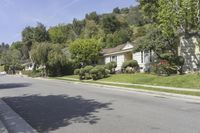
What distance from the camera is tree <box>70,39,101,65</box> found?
4984cm

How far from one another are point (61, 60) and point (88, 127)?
44.5 meters

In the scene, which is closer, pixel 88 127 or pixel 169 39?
pixel 88 127

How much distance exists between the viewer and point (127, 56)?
45.2 metres

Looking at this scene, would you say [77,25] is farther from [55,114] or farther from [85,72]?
[55,114]

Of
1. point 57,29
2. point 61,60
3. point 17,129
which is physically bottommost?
point 17,129

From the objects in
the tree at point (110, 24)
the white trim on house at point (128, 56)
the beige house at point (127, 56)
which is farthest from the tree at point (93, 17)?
the white trim on house at point (128, 56)

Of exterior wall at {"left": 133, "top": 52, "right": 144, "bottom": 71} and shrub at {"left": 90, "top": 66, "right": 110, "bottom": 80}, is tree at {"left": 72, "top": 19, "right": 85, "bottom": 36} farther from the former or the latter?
shrub at {"left": 90, "top": 66, "right": 110, "bottom": 80}

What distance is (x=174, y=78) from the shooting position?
27781 millimetres

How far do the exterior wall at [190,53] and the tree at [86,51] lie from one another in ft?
62.0

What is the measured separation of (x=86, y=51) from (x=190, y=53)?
20.2 m

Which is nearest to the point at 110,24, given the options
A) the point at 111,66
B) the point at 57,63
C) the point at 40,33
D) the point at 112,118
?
the point at 40,33

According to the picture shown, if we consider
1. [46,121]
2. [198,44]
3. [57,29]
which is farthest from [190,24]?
[57,29]

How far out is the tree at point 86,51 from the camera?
164ft

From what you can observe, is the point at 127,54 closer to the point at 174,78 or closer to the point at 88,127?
the point at 174,78
